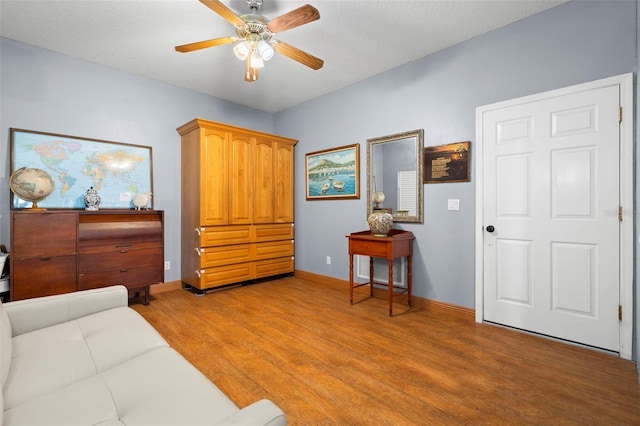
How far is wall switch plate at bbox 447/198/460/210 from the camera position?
303 cm

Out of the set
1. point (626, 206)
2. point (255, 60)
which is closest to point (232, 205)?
point (255, 60)

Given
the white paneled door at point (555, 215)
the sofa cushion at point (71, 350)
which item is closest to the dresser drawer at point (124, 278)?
the sofa cushion at point (71, 350)

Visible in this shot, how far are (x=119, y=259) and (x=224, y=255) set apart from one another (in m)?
1.18

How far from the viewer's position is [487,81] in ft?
9.29

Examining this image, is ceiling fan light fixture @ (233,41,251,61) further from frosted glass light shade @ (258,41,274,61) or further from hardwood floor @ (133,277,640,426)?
hardwood floor @ (133,277,640,426)

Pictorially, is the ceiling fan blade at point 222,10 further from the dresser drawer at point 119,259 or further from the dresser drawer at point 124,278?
the dresser drawer at point 124,278

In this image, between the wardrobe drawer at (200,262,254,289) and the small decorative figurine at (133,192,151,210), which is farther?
the wardrobe drawer at (200,262,254,289)

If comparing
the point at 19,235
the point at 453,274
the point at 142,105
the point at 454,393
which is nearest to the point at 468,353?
the point at 454,393

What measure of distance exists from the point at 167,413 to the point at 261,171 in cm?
369

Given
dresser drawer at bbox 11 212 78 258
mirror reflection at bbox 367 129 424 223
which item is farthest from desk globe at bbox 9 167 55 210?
mirror reflection at bbox 367 129 424 223

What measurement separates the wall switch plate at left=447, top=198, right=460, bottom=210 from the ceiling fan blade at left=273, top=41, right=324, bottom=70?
1872 mm

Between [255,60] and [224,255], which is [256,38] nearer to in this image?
[255,60]

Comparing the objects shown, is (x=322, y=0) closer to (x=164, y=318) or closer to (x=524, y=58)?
(x=524, y=58)

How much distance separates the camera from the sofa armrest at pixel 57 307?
1630 mm
